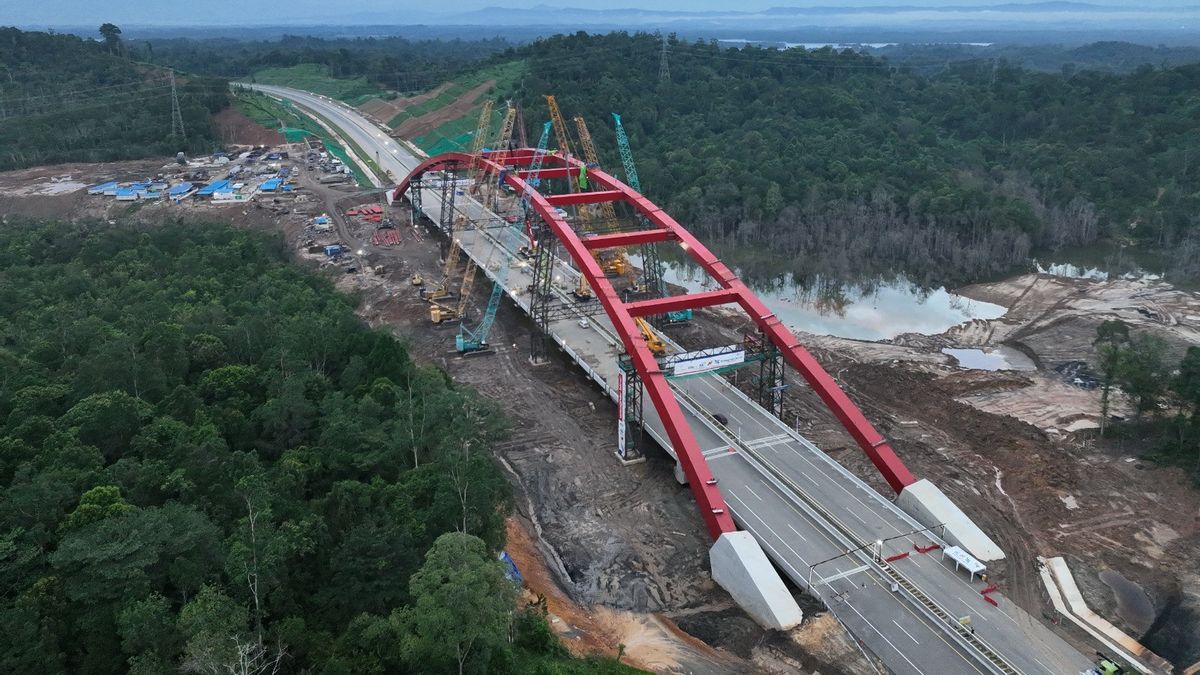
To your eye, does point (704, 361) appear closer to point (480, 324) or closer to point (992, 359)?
point (480, 324)

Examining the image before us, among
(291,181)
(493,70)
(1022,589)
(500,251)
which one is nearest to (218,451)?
(1022,589)

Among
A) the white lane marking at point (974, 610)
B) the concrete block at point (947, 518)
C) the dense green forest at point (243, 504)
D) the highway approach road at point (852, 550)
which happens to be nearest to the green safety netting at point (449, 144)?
the dense green forest at point (243, 504)

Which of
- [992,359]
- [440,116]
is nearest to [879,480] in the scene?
[992,359]

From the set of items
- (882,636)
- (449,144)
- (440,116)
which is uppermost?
(440,116)

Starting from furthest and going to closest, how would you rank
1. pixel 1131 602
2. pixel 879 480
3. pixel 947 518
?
pixel 879 480 → pixel 947 518 → pixel 1131 602

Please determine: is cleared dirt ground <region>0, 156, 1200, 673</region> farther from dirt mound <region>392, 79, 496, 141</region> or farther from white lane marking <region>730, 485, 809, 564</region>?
dirt mound <region>392, 79, 496, 141</region>
